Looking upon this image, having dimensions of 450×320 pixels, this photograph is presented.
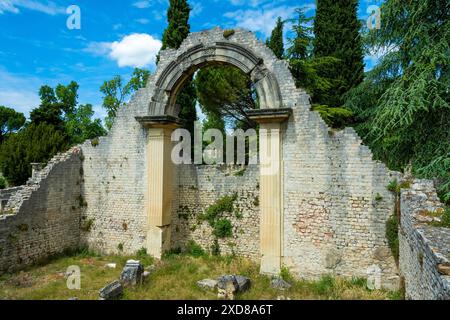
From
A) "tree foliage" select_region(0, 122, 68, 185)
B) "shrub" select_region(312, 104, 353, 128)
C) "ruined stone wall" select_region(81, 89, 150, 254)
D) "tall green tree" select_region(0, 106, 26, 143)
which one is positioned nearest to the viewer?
"ruined stone wall" select_region(81, 89, 150, 254)

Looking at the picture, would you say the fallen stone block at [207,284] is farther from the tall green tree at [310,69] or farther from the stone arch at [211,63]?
the tall green tree at [310,69]

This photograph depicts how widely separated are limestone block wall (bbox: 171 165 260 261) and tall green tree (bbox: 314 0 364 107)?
7669 millimetres

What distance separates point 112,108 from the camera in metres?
30.0

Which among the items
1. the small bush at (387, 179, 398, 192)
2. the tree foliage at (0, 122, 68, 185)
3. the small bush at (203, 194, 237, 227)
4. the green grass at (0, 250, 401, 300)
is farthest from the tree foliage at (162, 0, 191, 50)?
the tree foliage at (0, 122, 68, 185)

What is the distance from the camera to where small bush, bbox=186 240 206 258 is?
10.7 meters

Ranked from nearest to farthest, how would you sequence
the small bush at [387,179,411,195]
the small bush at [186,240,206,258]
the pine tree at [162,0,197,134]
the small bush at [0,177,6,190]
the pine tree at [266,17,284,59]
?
1. the small bush at [387,179,411,195]
2. the small bush at [186,240,206,258]
3. the pine tree at [162,0,197,134]
4. the pine tree at [266,17,284,59]
5. the small bush at [0,177,6,190]

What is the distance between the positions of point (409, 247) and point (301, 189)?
10.7ft

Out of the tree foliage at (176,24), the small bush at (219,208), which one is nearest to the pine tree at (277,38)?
the tree foliage at (176,24)

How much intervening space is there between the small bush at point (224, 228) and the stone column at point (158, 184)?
182cm

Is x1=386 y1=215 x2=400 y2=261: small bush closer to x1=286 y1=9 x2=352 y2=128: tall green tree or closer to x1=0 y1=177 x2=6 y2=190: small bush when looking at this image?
x1=286 y1=9 x2=352 y2=128: tall green tree

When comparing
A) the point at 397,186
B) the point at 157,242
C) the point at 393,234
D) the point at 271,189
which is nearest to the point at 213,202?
the point at 157,242

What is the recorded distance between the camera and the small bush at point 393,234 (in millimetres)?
7513

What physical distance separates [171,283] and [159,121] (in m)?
5.23
